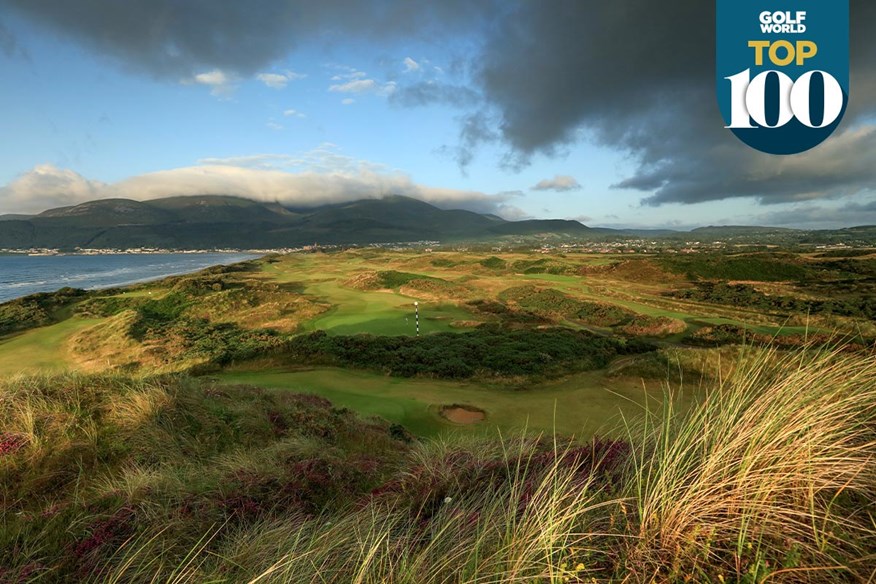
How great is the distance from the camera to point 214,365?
18672 millimetres

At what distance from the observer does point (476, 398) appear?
14.5 metres

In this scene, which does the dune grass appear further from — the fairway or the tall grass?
the fairway

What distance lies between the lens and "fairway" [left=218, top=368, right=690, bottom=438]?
12031mm

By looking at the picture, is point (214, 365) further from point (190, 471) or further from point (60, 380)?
point (190, 471)

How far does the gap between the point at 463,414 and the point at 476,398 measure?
158cm

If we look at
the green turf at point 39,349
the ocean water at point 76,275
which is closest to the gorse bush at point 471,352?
the green turf at point 39,349

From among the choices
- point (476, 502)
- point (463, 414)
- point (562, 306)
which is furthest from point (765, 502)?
point (562, 306)

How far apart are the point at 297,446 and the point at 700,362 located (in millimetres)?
17080

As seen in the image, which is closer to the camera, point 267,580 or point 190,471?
point 267,580

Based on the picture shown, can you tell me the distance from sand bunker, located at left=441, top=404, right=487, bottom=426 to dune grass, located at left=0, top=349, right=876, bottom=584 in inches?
230

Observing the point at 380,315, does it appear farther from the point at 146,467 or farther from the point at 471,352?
the point at 146,467

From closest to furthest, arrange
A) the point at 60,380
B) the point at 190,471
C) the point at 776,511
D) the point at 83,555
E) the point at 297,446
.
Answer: the point at 776,511 < the point at 83,555 < the point at 190,471 < the point at 297,446 < the point at 60,380

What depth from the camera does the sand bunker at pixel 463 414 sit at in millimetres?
12516

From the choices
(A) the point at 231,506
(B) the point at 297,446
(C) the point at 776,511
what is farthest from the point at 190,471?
(C) the point at 776,511
